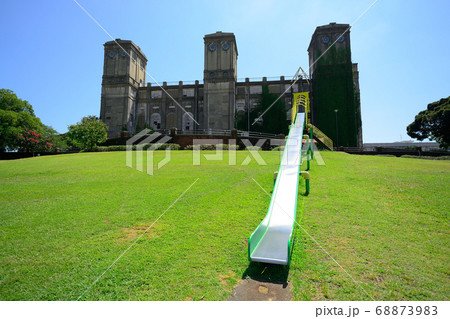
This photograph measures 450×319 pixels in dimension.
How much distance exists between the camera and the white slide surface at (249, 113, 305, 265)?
4.08 m

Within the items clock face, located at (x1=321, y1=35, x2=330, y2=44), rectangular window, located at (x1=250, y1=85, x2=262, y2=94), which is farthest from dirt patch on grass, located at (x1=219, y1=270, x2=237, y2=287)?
clock face, located at (x1=321, y1=35, x2=330, y2=44)

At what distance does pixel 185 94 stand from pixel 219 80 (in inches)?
336

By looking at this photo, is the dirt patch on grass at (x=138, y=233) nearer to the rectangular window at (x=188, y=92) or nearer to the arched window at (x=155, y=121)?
the arched window at (x=155, y=121)

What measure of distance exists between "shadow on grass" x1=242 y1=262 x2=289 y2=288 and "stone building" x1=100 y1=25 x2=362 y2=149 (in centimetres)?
3546

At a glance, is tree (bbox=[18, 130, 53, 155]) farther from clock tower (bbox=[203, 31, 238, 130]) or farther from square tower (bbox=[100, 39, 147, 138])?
clock tower (bbox=[203, 31, 238, 130])

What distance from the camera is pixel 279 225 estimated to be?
4.90 m

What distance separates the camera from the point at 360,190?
8172 millimetres

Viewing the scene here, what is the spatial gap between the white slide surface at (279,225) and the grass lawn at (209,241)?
0.27m

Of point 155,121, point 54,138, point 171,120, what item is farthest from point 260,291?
point 54,138

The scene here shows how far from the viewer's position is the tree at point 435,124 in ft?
113

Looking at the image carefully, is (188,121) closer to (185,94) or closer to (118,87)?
(185,94)

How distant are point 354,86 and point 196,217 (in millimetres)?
46305

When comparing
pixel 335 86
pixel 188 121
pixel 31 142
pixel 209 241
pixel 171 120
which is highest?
pixel 335 86
